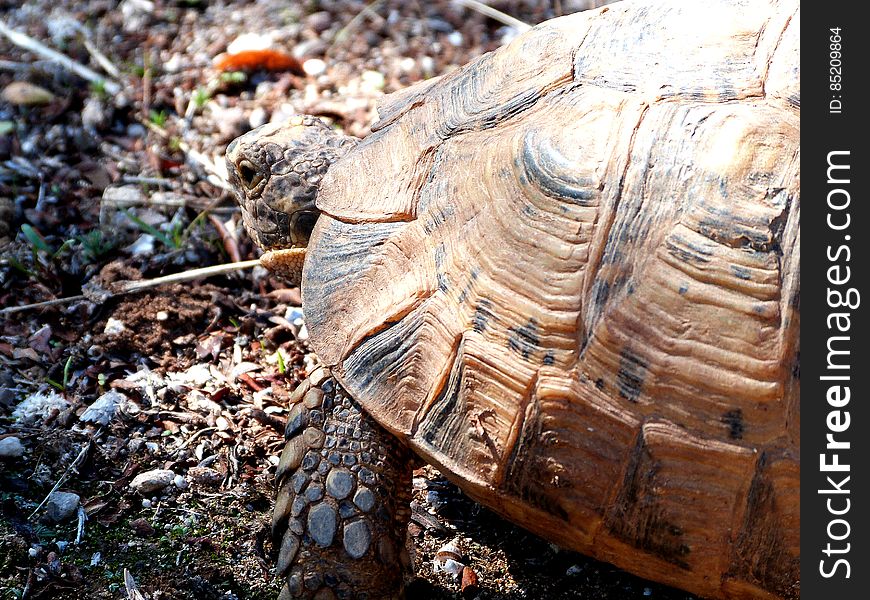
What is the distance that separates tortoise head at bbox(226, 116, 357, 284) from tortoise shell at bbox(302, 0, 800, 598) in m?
0.63

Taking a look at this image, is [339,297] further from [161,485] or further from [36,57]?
[36,57]

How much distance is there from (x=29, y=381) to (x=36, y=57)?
258 cm

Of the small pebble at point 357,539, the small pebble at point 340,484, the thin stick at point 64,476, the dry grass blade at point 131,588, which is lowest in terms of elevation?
the dry grass blade at point 131,588

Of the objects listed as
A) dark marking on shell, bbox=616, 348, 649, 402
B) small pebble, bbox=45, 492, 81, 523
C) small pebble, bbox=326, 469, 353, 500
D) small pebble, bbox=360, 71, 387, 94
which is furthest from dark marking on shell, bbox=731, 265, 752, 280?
small pebble, bbox=360, 71, 387, 94

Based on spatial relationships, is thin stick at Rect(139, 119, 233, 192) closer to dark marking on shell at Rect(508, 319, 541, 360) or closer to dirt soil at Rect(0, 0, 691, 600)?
dirt soil at Rect(0, 0, 691, 600)

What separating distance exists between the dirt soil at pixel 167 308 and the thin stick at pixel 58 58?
0.15 ft

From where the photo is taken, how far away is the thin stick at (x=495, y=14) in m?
5.65

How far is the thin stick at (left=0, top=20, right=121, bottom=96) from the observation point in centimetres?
517

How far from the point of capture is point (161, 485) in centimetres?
326

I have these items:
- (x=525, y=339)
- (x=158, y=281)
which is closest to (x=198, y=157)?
(x=158, y=281)

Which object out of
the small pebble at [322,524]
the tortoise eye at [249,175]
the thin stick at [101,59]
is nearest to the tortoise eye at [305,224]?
the tortoise eye at [249,175]

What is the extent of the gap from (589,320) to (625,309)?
0.35ft

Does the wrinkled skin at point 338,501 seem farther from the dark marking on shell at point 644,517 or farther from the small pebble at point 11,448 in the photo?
the small pebble at point 11,448

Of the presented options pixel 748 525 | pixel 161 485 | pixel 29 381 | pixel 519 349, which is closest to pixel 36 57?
pixel 29 381
